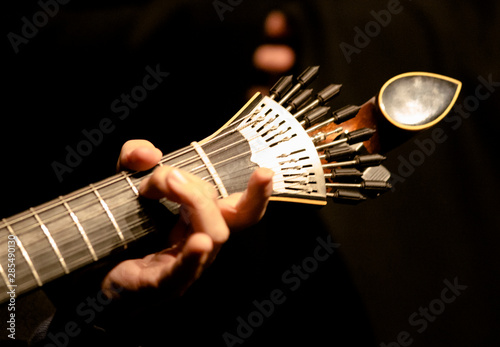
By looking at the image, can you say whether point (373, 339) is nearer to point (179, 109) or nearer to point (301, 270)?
point (301, 270)

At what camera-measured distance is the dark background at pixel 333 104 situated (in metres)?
0.92

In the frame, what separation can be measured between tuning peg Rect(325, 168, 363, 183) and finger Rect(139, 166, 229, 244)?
0.91 ft

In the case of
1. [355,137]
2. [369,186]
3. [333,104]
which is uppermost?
[333,104]

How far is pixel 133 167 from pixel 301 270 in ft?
2.14

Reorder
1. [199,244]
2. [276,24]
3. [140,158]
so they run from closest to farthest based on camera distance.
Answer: [199,244] → [140,158] → [276,24]

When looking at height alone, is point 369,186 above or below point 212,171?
below

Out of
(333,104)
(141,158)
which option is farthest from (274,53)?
(141,158)

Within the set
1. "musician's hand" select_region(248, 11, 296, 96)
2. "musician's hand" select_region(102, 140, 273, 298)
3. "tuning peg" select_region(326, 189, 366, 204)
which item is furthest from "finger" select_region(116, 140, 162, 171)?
"musician's hand" select_region(248, 11, 296, 96)

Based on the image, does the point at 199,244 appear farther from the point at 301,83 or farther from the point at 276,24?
the point at 276,24

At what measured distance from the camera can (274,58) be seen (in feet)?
3.26

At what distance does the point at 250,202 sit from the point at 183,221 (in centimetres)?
20

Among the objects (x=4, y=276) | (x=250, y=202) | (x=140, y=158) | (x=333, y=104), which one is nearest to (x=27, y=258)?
(x=4, y=276)

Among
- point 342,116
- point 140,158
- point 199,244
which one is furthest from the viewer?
point 342,116

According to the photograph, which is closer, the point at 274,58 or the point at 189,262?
the point at 189,262
